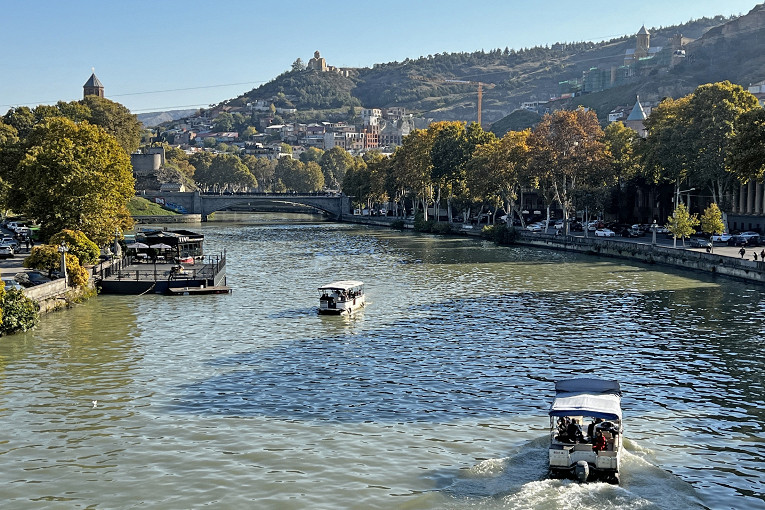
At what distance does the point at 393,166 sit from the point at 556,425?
142440 millimetres

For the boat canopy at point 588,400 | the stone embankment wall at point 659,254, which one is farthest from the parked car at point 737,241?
the boat canopy at point 588,400

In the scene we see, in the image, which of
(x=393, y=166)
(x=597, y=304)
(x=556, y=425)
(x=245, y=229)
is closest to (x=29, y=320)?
(x=556, y=425)

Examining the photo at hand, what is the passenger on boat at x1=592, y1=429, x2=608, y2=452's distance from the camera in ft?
81.7

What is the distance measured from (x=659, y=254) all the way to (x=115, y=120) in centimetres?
11057

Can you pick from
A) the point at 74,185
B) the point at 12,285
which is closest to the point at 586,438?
the point at 12,285

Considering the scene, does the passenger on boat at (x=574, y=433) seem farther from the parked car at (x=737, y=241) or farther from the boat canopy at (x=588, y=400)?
the parked car at (x=737, y=241)

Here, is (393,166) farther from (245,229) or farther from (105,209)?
(105,209)

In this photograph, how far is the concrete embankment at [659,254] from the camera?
7175 centimetres

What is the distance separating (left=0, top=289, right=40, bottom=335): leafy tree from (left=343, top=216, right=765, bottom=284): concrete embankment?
5331 centimetres

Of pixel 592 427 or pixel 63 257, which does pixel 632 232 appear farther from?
pixel 592 427

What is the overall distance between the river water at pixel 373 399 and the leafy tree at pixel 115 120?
343 feet

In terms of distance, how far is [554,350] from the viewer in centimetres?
4403

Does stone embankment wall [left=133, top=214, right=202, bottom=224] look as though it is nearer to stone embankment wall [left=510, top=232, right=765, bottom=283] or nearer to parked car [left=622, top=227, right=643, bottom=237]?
stone embankment wall [left=510, top=232, right=765, bottom=283]

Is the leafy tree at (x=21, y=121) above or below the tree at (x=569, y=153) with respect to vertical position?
above
